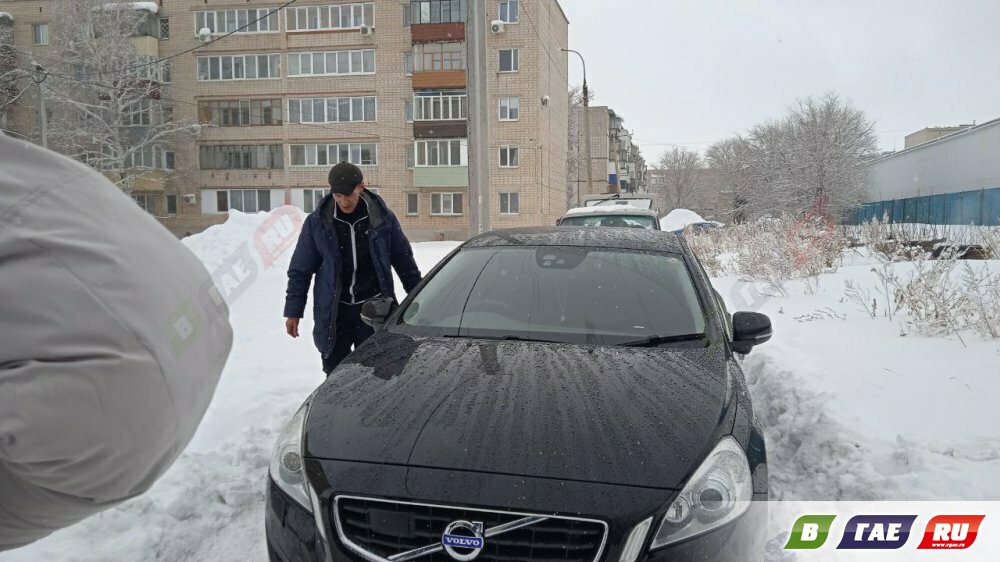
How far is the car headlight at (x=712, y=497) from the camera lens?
203 centimetres

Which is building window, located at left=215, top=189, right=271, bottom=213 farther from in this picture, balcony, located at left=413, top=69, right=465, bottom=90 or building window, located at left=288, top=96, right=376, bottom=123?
balcony, located at left=413, top=69, right=465, bottom=90

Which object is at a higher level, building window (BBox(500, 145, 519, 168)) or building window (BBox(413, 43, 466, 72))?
building window (BBox(413, 43, 466, 72))

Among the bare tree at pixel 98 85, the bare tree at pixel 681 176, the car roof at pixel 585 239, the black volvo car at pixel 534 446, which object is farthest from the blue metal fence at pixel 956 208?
the bare tree at pixel 681 176

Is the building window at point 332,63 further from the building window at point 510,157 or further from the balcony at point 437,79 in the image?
the building window at point 510,157

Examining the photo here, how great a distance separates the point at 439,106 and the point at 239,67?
13584 mm

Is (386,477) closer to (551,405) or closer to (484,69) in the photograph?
(551,405)

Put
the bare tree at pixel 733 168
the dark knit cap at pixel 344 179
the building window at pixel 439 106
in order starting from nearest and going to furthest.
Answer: the dark knit cap at pixel 344 179 → the building window at pixel 439 106 → the bare tree at pixel 733 168

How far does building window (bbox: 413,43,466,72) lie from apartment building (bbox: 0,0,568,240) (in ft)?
0.26

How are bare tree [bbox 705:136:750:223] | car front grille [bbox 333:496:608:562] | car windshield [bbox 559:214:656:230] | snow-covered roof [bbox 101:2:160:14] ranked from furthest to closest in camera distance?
bare tree [bbox 705:136:750:223] < snow-covered roof [bbox 101:2:160:14] < car windshield [bbox 559:214:656:230] < car front grille [bbox 333:496:608:562]

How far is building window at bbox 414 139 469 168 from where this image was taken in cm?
3959

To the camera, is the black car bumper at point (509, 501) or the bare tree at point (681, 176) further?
the bare tree at point (681, 176)

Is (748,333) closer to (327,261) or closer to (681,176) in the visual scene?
(327,261)

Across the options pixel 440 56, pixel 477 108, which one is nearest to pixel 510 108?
pixel 440 56

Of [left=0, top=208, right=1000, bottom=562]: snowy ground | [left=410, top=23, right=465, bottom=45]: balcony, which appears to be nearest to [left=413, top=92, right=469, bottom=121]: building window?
[left=410, top=23, right=465, bottom=45]: balcony
